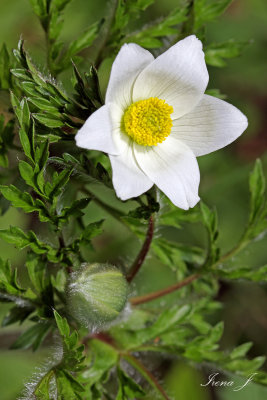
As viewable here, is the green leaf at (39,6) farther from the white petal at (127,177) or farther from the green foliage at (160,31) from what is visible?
the white petal at (127,177)

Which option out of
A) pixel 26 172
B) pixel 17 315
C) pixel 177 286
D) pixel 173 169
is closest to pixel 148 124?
pixel 173 169

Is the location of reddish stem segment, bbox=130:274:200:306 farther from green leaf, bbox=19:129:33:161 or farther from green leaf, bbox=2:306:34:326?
green leaf, bbox=19:129:33:161

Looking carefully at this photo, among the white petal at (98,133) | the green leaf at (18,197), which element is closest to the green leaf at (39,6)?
the white petal at (98,133)

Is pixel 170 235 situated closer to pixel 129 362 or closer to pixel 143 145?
pixel 129 362

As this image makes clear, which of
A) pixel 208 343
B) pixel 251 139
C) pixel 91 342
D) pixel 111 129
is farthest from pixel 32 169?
pixel 251 139

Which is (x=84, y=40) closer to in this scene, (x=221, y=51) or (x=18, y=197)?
(x=221, y=51)

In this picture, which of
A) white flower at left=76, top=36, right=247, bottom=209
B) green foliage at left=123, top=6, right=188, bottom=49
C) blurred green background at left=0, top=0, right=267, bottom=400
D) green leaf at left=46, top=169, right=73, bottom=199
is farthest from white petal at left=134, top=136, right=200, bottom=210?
blurred green background at left=0, top=0, right=267, bottom=400
